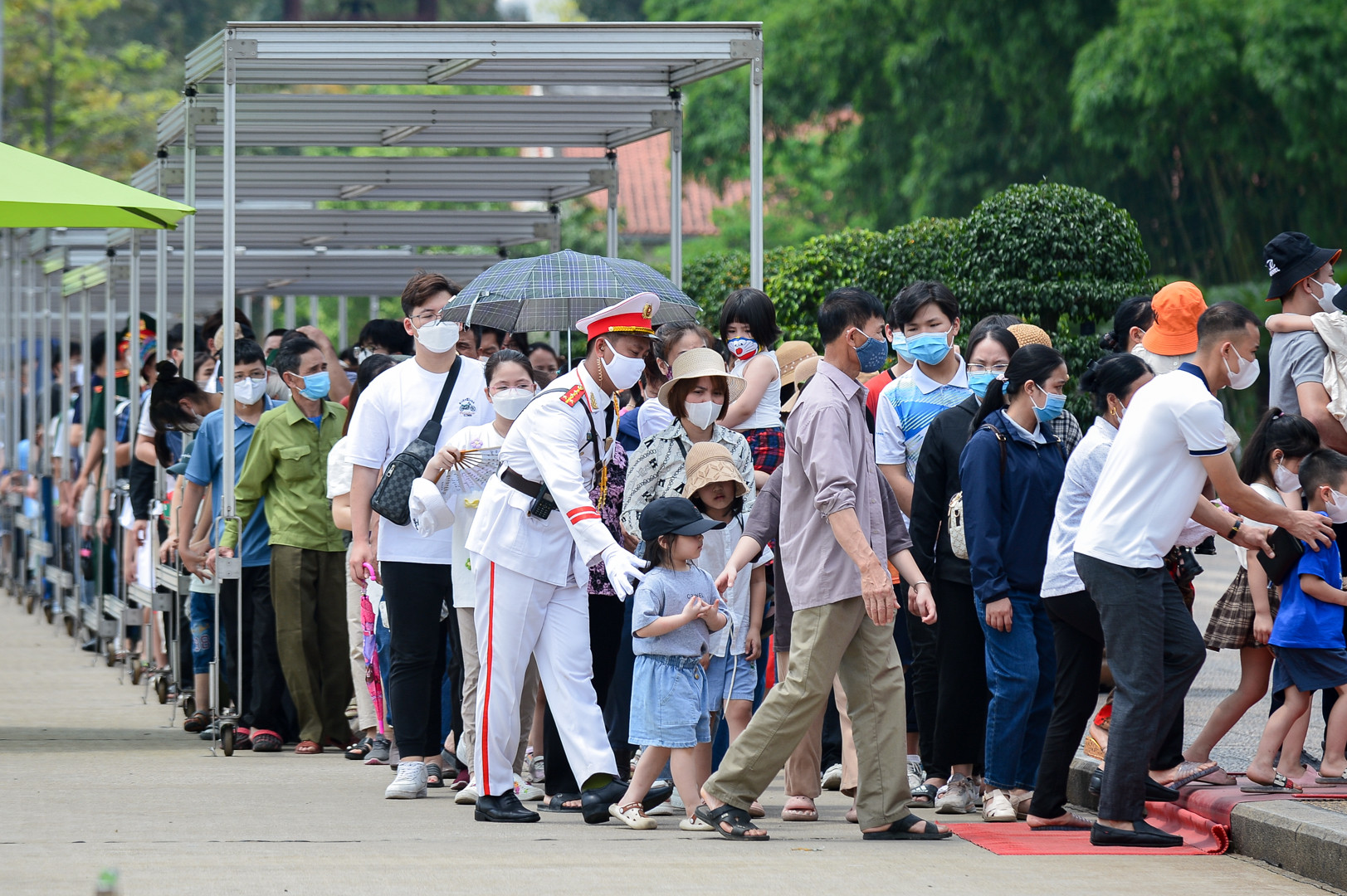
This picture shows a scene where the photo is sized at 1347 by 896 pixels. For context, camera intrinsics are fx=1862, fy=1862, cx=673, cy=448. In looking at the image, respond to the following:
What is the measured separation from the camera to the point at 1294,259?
7535 millimetres

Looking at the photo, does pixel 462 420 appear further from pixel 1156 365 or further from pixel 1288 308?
pixel 1288 308

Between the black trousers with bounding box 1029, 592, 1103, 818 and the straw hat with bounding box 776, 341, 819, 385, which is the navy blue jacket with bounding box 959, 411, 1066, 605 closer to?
the black trousers with bounding box 1029, 592, 1103, 818

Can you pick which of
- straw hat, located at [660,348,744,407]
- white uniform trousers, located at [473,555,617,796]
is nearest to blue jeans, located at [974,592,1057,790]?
straw hat, located at [660,348,744,407]

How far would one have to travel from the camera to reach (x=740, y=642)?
7.26m

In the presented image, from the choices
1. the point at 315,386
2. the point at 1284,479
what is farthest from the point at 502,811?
the point at 1284,479

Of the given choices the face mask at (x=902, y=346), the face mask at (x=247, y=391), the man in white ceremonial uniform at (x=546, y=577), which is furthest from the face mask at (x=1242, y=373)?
the face mask at (x=247, y=391)

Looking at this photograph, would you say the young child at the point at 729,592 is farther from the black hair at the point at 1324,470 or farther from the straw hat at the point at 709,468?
the black hair at the point at 1324,470

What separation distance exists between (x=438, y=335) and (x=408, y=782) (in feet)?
5.96

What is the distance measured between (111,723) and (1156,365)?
6.04 meters

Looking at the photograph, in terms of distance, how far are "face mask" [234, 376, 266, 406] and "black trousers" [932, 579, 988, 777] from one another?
3819 mm

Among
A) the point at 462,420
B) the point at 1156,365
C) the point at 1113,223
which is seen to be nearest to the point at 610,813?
the point at 462,420

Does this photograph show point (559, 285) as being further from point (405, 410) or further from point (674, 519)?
point (674, 519)

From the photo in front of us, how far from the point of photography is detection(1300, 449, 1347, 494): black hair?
714cm

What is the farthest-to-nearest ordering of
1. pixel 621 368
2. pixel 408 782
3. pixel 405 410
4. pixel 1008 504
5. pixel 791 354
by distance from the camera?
pixel 791 354
pixel 405 410
pixel 408 782
pixel 1008 504
pixel 621 368
